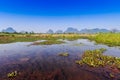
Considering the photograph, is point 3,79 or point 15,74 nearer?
point 3,79

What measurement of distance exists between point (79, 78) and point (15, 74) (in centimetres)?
612

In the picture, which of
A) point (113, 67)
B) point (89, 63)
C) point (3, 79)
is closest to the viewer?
point (3, 79)

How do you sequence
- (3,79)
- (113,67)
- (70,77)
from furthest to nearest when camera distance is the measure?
(113,67), (70,77), (3,79)

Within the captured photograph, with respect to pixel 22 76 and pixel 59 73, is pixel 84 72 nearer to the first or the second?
Answer: pixel 59 73

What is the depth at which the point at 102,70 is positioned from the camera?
40.4 ft

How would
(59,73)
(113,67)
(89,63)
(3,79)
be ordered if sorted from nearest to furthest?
1. (3,79)
2. (59,73)
3. (113,67)
4. (89,63)

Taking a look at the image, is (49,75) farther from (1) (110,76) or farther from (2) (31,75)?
(1) (110,76)

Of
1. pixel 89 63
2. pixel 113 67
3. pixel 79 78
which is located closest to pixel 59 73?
pixel 79 78

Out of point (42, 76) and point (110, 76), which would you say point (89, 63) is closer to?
point (110, 76)

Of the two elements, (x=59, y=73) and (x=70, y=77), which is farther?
(x=59, y=73)

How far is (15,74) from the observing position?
11.0 meters

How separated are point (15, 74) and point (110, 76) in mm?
9077

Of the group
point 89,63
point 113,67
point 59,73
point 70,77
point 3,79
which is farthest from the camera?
point 89,63

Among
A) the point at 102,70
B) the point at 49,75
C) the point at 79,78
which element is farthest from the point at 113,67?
the point at 49,75
